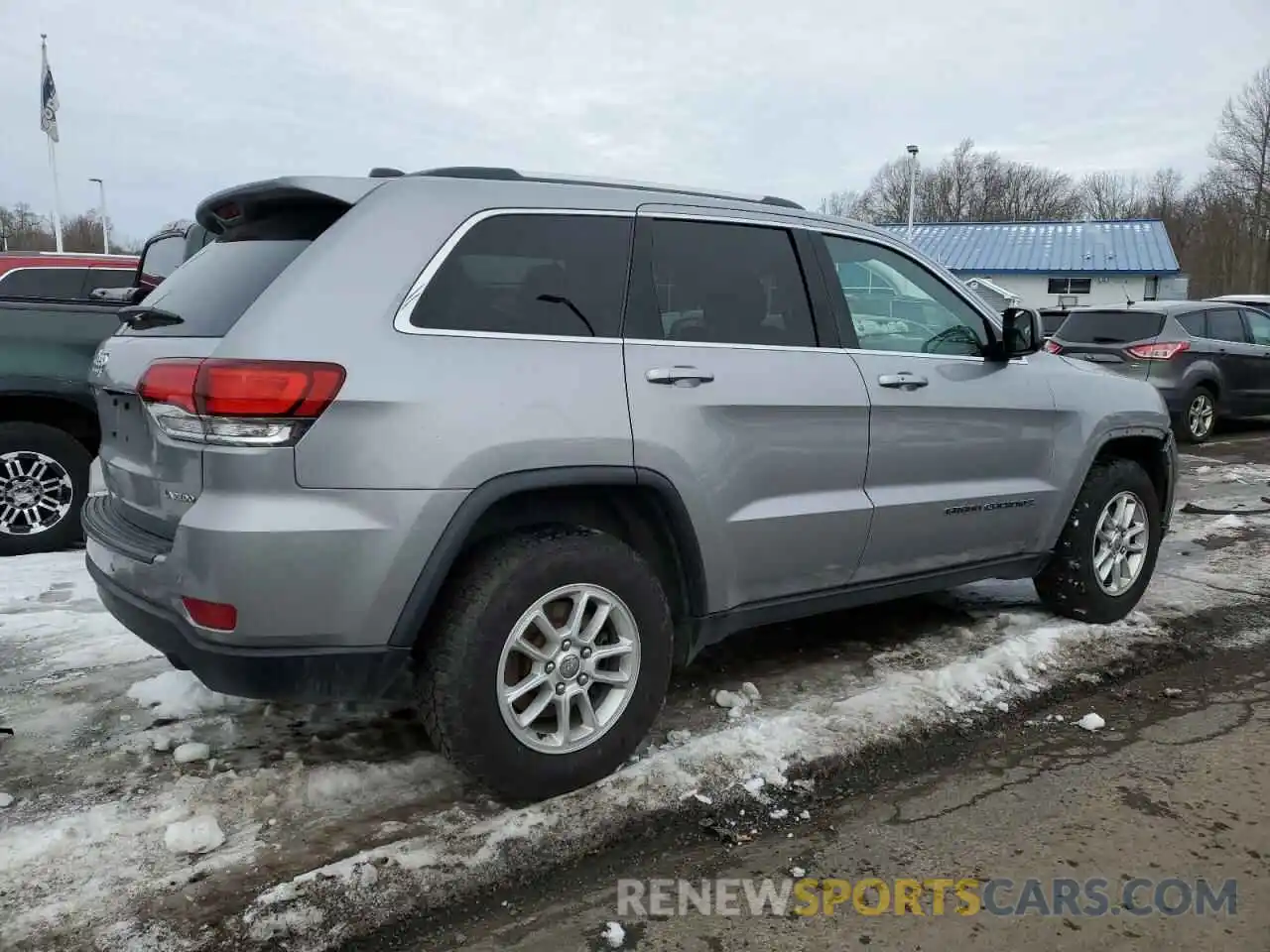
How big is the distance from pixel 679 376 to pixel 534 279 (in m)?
0.54

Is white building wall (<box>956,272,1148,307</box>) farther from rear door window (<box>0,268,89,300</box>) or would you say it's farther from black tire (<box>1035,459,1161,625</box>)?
black tire (<box>1035,459,1161,625</box>)

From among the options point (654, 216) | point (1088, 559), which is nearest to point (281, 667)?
point (654, 216)

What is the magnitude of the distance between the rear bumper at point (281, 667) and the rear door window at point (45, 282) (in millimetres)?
7450

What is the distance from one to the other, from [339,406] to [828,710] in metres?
2.17

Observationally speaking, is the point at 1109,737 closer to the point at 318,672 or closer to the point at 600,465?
the point at 600,465

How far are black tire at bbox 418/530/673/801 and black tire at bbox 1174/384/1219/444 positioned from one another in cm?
1070

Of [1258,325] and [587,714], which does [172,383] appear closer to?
[587,714]

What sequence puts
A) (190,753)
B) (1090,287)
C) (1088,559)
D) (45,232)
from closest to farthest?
(190,753), (1088,559), (1090,287), (45,232)

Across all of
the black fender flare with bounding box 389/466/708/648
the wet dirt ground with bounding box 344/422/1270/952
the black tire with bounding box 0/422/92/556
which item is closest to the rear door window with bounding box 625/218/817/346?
the black fender flare with bounding box 389/466/708/648

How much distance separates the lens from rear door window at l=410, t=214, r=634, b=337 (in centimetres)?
268

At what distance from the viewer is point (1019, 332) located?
405cm

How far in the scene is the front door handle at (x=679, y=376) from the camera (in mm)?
2951

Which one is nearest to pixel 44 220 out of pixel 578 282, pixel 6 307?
pixel 6 307

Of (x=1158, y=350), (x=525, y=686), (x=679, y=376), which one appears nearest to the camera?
(x=525, y=686)
